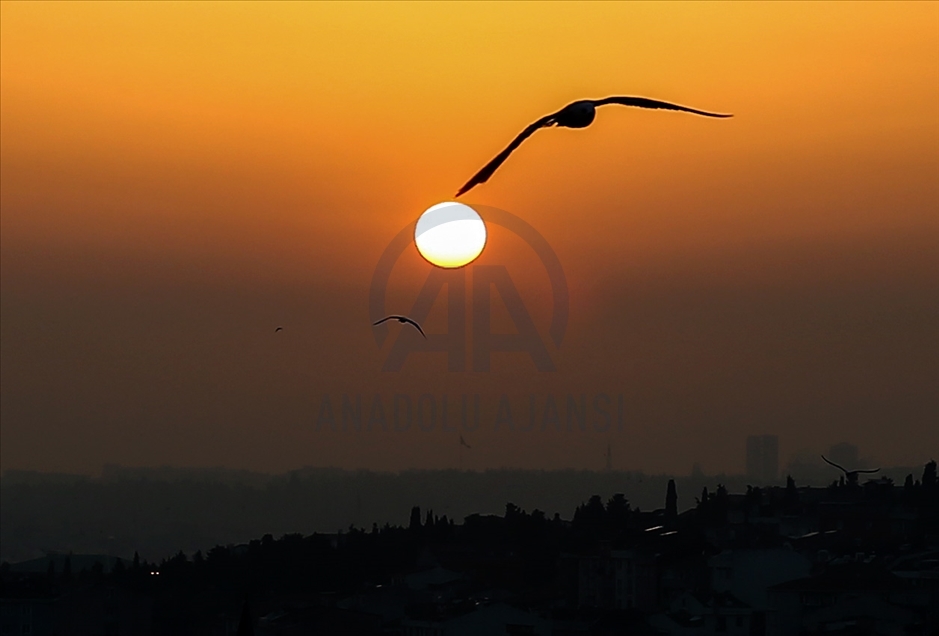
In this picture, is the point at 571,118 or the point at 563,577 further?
the point at 563,577

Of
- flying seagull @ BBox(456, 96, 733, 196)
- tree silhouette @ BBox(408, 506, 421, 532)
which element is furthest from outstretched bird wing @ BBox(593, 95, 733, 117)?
tree silhouette @ BBox(408, 506, 421, 532)

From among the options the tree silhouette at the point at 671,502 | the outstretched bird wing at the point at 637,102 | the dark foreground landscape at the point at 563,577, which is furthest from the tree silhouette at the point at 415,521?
the outstretched bird wing at the point at 637,102

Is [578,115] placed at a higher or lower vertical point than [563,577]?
higher

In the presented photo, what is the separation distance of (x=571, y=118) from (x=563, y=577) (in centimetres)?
4251

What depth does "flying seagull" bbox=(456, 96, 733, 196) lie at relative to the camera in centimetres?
1652

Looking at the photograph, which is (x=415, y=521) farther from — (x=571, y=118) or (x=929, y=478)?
(x=571, y=118)

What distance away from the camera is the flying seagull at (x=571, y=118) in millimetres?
16516

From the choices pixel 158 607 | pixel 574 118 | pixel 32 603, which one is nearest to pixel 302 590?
pixel 158 607

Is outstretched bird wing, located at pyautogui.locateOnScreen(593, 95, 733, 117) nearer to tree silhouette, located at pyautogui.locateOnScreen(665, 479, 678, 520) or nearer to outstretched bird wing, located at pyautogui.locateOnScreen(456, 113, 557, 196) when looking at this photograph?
outstretched bird wing, located at pyautogui.locateOnScreen(456, 113, 557, 196)

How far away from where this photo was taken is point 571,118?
18.4m

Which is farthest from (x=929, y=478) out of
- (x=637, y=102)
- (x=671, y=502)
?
(x=637, y=102)

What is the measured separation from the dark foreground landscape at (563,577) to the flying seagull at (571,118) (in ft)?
104

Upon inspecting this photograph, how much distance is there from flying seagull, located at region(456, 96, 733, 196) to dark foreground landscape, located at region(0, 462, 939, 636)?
31730mm

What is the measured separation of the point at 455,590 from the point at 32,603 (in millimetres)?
15850
